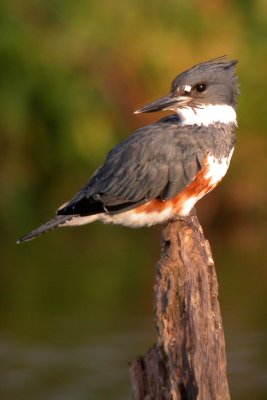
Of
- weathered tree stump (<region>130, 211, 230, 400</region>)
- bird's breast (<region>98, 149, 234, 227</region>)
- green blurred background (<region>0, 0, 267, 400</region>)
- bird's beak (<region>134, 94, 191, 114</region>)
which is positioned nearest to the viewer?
weathered tree stump (<region>130, 211, 230, 400</region>)

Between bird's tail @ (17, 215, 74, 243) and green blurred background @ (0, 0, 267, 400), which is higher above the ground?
green blurred background @ (0, 0, 267, 400)

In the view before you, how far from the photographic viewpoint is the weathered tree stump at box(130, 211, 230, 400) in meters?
5.11

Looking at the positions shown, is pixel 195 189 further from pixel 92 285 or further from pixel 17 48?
pixel 17 48

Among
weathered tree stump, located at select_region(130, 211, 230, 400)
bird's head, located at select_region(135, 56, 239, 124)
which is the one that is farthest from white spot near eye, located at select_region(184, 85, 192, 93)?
weathered tree stump, located at select_region(130, 211, 230, 400)

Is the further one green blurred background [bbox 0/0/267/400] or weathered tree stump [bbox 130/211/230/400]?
green blurred background [bbox 0/0/267/400]

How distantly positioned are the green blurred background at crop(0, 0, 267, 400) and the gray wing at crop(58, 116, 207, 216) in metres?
4.46

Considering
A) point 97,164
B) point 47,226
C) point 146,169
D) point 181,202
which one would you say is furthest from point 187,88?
point 97,164

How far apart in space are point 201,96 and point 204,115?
0.30 ft

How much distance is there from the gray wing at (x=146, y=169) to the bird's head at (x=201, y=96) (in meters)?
0.17

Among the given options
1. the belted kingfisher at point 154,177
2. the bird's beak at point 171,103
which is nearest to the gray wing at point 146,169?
the belted kingfisher at point 154,177

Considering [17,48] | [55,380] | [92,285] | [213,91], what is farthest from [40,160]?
[213,91]

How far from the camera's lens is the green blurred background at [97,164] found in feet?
37.7

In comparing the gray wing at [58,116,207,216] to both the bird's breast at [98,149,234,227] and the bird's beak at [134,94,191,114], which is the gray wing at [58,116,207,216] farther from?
the bird's beak at [134,94,191,114]

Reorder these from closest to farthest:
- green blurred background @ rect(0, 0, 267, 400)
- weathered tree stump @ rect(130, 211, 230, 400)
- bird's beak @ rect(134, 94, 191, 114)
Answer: weathered tree stump @ rect(130, 211, 230, 400) < bird's beak @ rect(134, 94, 191, 114) < green blurred background @ rect(0, 0, 267, 400)
